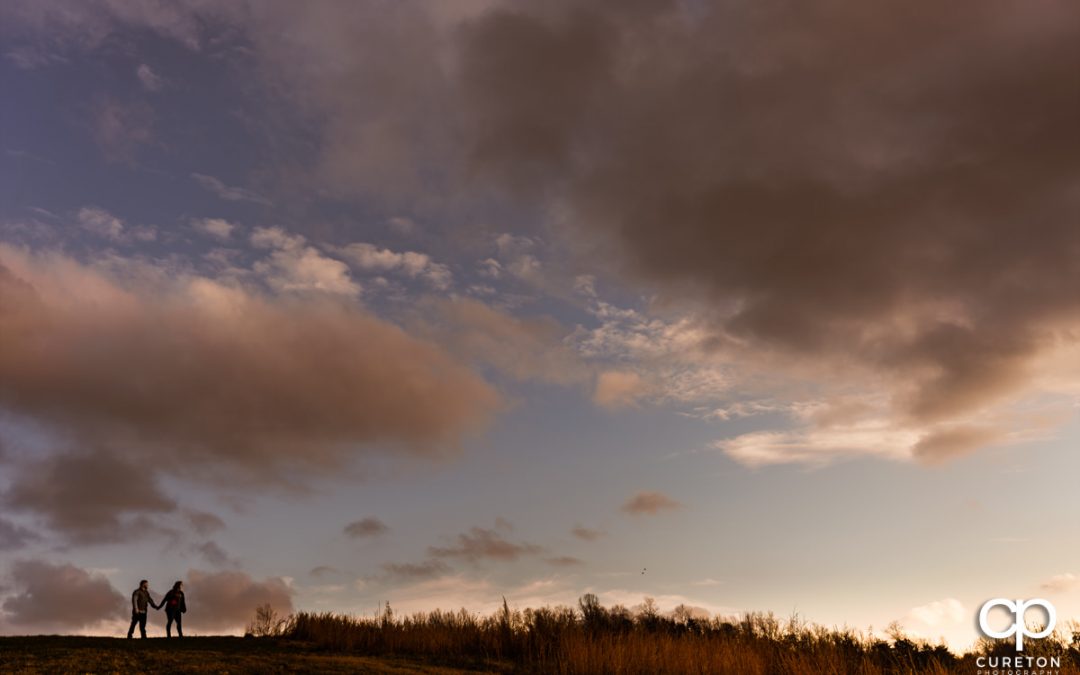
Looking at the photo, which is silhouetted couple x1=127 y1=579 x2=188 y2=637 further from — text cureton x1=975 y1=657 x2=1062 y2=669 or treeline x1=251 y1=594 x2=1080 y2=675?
text cureton x1=975 y1=657 x2=1062 y2=669

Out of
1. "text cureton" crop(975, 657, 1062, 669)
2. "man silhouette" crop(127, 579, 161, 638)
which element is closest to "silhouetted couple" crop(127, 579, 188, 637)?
"man silhouette" crop(127, 579, 161, 638)

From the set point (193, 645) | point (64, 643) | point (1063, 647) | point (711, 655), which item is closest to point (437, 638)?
point (193, 645)

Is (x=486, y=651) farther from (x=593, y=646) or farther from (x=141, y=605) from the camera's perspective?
(x=141, y=605)

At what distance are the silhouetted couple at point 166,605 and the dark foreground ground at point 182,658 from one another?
4.18 meters

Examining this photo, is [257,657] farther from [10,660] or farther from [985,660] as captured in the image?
[985,660]

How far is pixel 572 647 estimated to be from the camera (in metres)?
21.7

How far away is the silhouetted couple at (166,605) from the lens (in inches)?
1081

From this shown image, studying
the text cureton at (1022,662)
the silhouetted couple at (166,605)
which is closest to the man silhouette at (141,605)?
the silhouetted couple at (166,605)

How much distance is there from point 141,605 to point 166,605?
2.64 ft

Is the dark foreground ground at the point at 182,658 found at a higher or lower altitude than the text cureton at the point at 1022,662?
higher

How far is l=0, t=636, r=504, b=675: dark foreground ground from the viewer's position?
55.7 feet

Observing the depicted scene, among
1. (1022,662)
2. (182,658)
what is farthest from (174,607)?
(1022,662)

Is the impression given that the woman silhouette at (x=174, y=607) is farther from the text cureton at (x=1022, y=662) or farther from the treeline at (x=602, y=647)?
the text cureton at (x=1022, y=662)

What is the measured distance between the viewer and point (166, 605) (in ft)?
92.3
